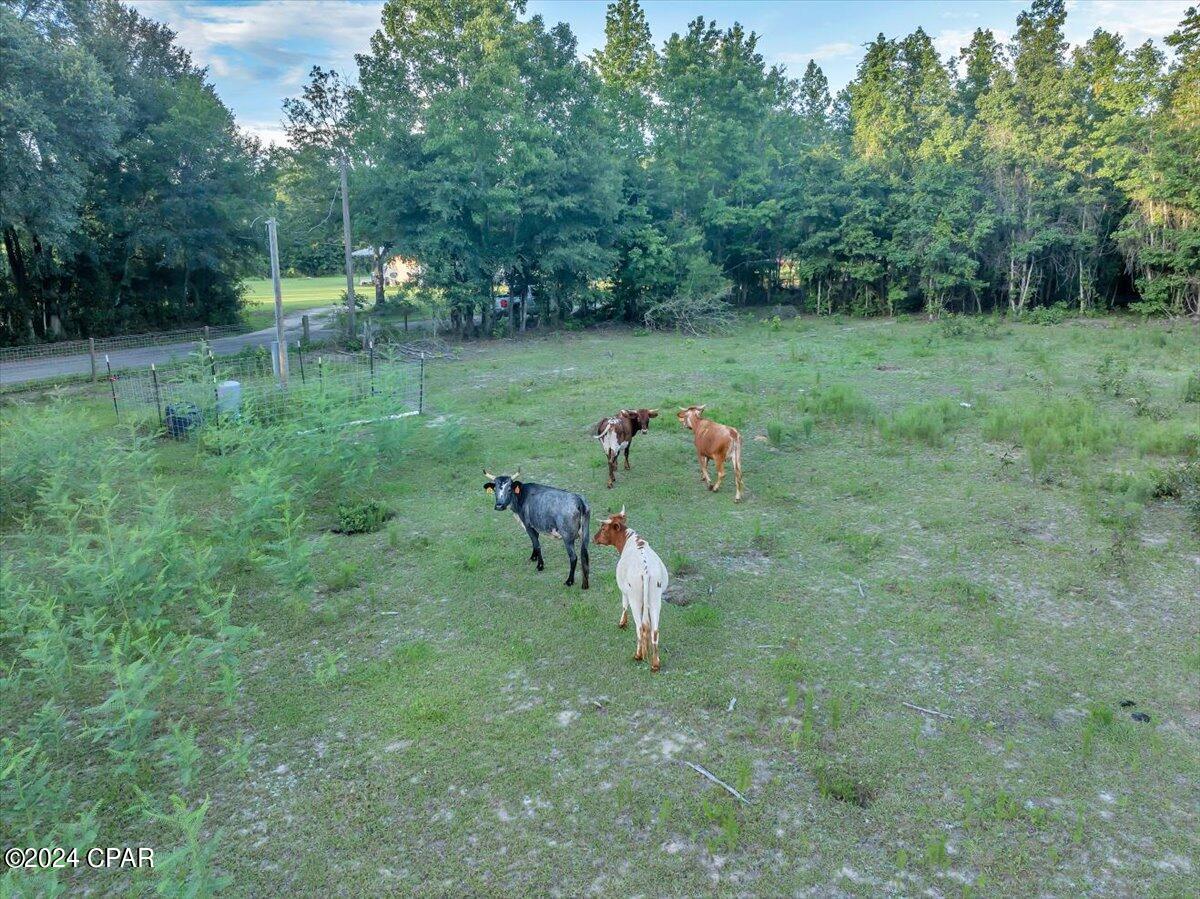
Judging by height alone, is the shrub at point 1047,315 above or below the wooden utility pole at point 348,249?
below

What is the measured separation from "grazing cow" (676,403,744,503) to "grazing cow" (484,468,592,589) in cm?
299

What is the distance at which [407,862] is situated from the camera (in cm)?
410

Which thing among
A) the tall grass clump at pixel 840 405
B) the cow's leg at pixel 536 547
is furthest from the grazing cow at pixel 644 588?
the tall grass clump at pixel 840 405

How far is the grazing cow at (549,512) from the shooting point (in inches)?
285

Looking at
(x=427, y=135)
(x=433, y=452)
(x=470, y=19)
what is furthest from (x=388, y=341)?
(x=433, y=452)

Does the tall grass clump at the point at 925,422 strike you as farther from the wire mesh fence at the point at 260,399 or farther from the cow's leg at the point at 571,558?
the wire mesh fence at the point at 260,399

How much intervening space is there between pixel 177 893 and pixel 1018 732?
16.8 ft

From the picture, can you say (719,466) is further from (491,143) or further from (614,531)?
(491,143)

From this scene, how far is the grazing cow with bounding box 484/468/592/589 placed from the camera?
23.8 ft

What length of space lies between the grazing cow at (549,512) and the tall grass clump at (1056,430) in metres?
6.78

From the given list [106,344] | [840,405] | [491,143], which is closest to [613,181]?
[491,143]

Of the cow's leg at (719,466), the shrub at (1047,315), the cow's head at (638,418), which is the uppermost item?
the shrub at (1047,315)

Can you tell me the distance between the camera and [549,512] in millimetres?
7387

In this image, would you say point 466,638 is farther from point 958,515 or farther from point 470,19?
point 470,19
